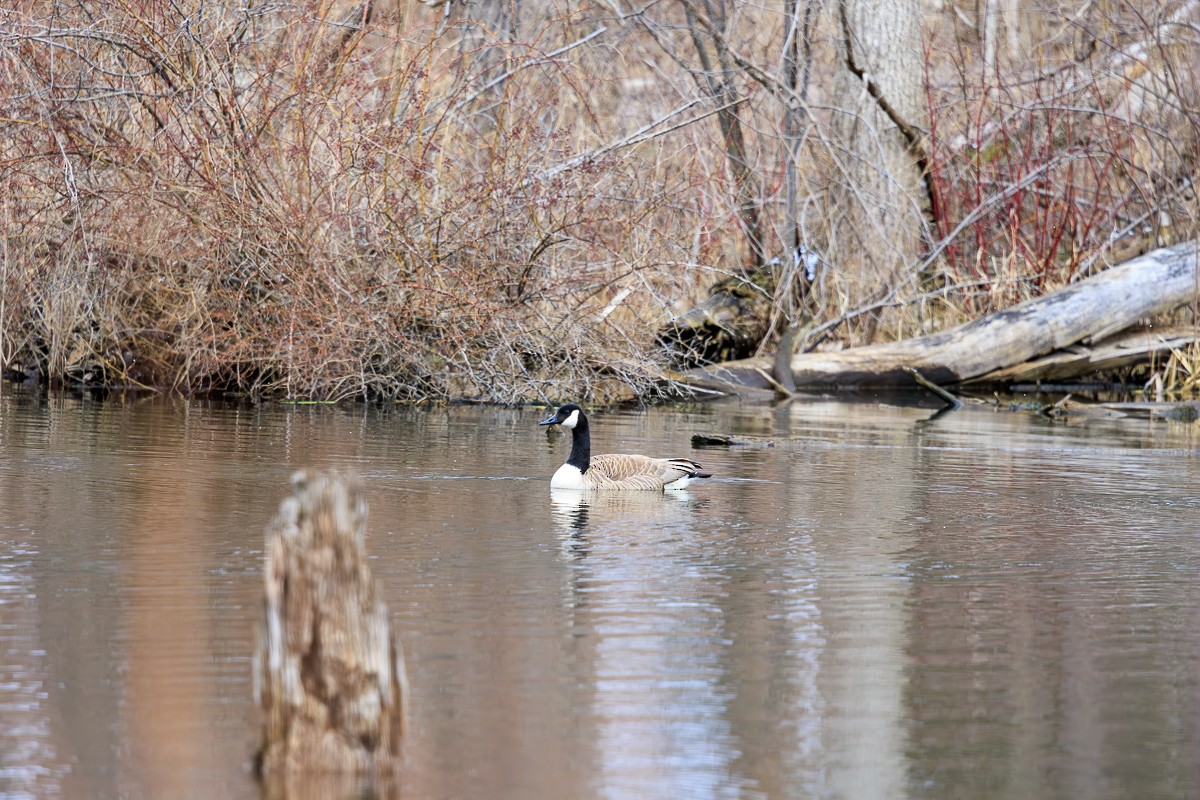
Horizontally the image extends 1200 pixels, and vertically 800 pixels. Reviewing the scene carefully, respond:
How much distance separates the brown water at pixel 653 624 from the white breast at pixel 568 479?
16 cm

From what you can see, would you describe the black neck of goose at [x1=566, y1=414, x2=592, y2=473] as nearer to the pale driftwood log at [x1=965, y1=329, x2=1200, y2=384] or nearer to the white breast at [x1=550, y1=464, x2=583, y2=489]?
the white breast at [x1=550, y1=464, x2=583, y2=489]

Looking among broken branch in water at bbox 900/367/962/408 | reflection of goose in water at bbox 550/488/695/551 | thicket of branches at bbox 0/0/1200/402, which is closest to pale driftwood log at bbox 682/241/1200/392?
broken branch in water at bbox 900/367/962/408

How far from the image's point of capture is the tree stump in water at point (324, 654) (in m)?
4.46

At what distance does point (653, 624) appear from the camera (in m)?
6.34

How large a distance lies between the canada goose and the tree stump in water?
222 inches

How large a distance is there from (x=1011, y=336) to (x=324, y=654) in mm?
15161

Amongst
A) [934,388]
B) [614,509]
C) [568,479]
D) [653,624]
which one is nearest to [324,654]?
[653,624]

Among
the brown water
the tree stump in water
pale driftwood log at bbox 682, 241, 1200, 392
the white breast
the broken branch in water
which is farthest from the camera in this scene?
pale driftwood log at bbox 682, 241, 1200, 392

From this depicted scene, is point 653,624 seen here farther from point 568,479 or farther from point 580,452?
point 580,452

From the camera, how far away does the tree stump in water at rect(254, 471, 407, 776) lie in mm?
4465

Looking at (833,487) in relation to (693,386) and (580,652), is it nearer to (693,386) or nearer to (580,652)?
(580,652)

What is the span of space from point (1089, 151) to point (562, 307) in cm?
804

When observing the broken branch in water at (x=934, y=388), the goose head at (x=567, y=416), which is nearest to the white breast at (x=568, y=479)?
the goose head at (x=567, y=416)

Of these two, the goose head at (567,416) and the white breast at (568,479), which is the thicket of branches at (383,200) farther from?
the white breast at (568,479)
